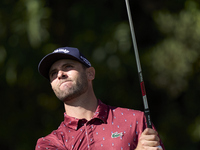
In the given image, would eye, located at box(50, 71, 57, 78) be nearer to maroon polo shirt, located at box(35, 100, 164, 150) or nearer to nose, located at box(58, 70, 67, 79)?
nose, located at box(58, 70, 67, 79)

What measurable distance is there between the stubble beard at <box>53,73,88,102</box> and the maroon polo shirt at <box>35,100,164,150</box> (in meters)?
0.11

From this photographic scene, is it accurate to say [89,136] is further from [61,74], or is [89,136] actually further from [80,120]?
[61,74]

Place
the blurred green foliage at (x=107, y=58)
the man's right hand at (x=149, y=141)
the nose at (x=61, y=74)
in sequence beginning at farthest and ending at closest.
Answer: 1. the blurred green foliage at (x=107, y=58)
2. the nose at (x=61, y=74)
3. the man's right hand at (x=149, y=141)

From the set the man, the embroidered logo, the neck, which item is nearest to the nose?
the man

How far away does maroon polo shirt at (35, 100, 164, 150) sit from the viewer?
86.3 inches

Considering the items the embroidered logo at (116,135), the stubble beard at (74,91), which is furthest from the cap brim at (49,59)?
the embroidered logo at (116,135)

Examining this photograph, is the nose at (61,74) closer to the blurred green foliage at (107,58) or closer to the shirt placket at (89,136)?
the shirt placket at (89,136)

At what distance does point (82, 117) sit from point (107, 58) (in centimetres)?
176

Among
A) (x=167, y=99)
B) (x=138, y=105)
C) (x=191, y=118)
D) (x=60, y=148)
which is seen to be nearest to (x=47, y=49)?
(x=138, y=105)

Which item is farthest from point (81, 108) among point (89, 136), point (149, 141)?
point (149, 141)

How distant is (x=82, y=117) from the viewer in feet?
7.59

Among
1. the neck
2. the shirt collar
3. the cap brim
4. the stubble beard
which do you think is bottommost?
the shirt collar

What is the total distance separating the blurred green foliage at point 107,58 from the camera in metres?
4.02

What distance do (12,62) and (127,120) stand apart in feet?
6.71
